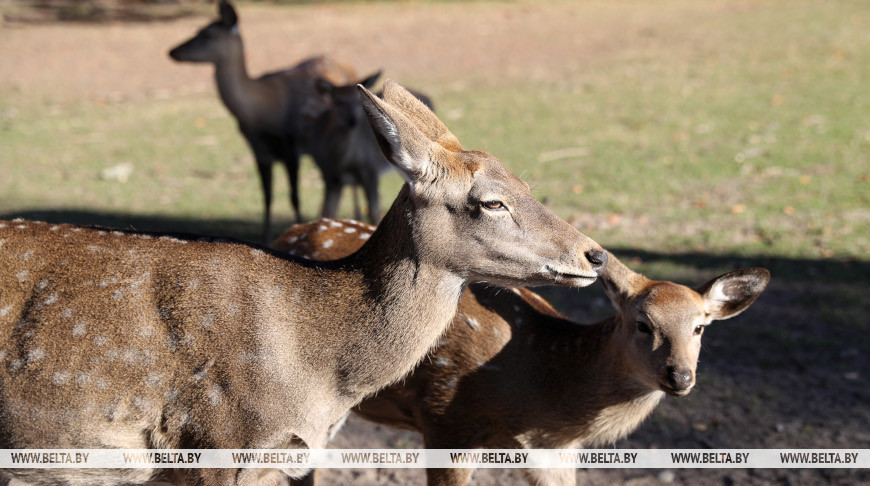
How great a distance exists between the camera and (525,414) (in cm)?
384

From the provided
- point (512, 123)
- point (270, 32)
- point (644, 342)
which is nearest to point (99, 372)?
point (644, 342)

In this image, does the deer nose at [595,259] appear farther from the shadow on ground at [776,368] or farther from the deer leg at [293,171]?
the deer leg at [293,171]

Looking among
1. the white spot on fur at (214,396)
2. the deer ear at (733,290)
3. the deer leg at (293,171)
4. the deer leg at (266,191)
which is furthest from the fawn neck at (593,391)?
the deer leg at (293,171)

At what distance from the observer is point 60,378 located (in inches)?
117

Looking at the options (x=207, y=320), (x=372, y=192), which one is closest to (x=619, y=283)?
(x=207, y=320)

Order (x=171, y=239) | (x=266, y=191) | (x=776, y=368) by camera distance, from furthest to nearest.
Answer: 1. (x=266, y=191)
2. (x=776, y=368)
3. (x=171, y=239)

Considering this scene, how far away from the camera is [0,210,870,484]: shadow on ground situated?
4.80 meters

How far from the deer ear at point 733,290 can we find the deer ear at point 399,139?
5.00 feet

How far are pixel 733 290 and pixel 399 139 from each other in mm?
1800

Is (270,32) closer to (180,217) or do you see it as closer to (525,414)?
(180,217)

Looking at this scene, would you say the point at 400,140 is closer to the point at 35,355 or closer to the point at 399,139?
the point at 399,139

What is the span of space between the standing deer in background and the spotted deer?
→ 468 cm

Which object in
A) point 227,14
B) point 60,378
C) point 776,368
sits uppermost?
point 60,378

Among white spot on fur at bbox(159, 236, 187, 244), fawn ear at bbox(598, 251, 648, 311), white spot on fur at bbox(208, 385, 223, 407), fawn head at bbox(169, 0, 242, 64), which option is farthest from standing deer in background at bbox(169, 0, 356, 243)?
white spot on fur at bbox(208, 385, 223, 407)
